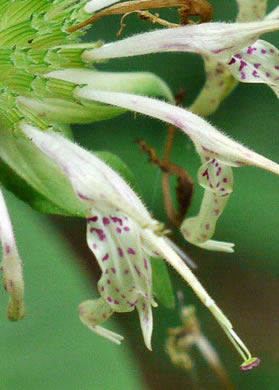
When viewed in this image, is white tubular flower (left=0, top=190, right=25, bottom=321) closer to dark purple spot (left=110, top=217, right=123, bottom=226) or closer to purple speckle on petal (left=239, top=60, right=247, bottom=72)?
dark purple spot (left=110, top=217, right=123, bottom=226)

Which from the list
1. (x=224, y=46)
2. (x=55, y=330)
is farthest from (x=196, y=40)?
(x=55, y=330)

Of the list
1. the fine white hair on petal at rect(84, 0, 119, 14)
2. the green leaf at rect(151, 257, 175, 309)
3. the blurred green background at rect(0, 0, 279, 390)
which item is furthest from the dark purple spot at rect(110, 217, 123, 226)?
the blurred green background at rect(0, 0, 279, 390)

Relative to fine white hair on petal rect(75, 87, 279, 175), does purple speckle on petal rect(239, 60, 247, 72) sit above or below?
above

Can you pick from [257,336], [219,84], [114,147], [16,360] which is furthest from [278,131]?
[16,360]

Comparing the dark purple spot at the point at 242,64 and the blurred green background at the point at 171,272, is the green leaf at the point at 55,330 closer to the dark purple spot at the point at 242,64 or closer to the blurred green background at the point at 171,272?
the blurred green background at the point at 171,272

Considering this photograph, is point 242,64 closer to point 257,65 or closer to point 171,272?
point 257,65

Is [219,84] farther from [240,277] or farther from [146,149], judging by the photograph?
[240,277]
